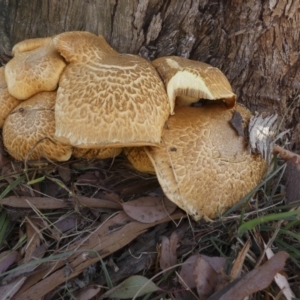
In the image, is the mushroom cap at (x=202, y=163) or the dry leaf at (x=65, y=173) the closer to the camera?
the mushroom cap at (x=202, y=163)

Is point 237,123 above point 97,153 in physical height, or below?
above

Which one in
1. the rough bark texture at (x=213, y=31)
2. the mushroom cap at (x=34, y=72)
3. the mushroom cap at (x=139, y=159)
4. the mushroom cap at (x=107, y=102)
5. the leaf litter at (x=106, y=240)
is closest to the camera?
the mushroom cap at (x=107, y=102)

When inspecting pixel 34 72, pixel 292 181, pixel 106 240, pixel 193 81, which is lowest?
pixel 106 240

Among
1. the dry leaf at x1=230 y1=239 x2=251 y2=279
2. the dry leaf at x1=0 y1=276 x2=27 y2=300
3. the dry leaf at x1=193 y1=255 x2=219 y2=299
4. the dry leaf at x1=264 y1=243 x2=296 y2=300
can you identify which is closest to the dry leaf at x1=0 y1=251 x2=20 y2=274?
the dry leaf at x1=0 y1=276 x2=27 y2=300

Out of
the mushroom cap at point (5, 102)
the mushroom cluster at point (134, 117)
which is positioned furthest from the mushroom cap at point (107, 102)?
the mushroom cap at point (5, 102)

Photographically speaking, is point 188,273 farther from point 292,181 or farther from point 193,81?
point 193,81

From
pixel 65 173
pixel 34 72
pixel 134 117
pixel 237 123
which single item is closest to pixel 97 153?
pixel 65 173

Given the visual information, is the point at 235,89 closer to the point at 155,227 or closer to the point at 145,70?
the point at 145,70

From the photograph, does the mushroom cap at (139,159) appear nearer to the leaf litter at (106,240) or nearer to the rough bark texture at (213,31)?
the leaf litter at (106,240)
